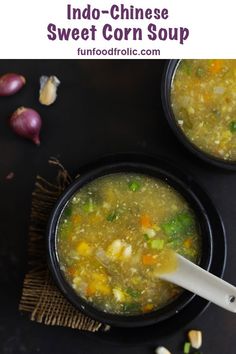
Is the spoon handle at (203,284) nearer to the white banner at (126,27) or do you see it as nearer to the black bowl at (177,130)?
the black bowl at (177,130)

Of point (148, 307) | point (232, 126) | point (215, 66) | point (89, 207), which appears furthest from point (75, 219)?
point (215, 66)

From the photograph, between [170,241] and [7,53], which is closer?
[170,241]

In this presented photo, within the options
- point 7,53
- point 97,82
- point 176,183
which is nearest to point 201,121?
point 176,183

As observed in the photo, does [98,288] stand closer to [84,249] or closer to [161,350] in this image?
[84,249]

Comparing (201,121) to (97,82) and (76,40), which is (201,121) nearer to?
(97,82)

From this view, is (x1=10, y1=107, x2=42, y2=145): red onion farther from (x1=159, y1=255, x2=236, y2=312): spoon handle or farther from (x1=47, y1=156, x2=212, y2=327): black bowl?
(x1=159, y1=255, x2=236, y2=312): spoon handle

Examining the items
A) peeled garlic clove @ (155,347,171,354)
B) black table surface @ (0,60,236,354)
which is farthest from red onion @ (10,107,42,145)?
peeled garlic clove @ (155,347,171,354)
